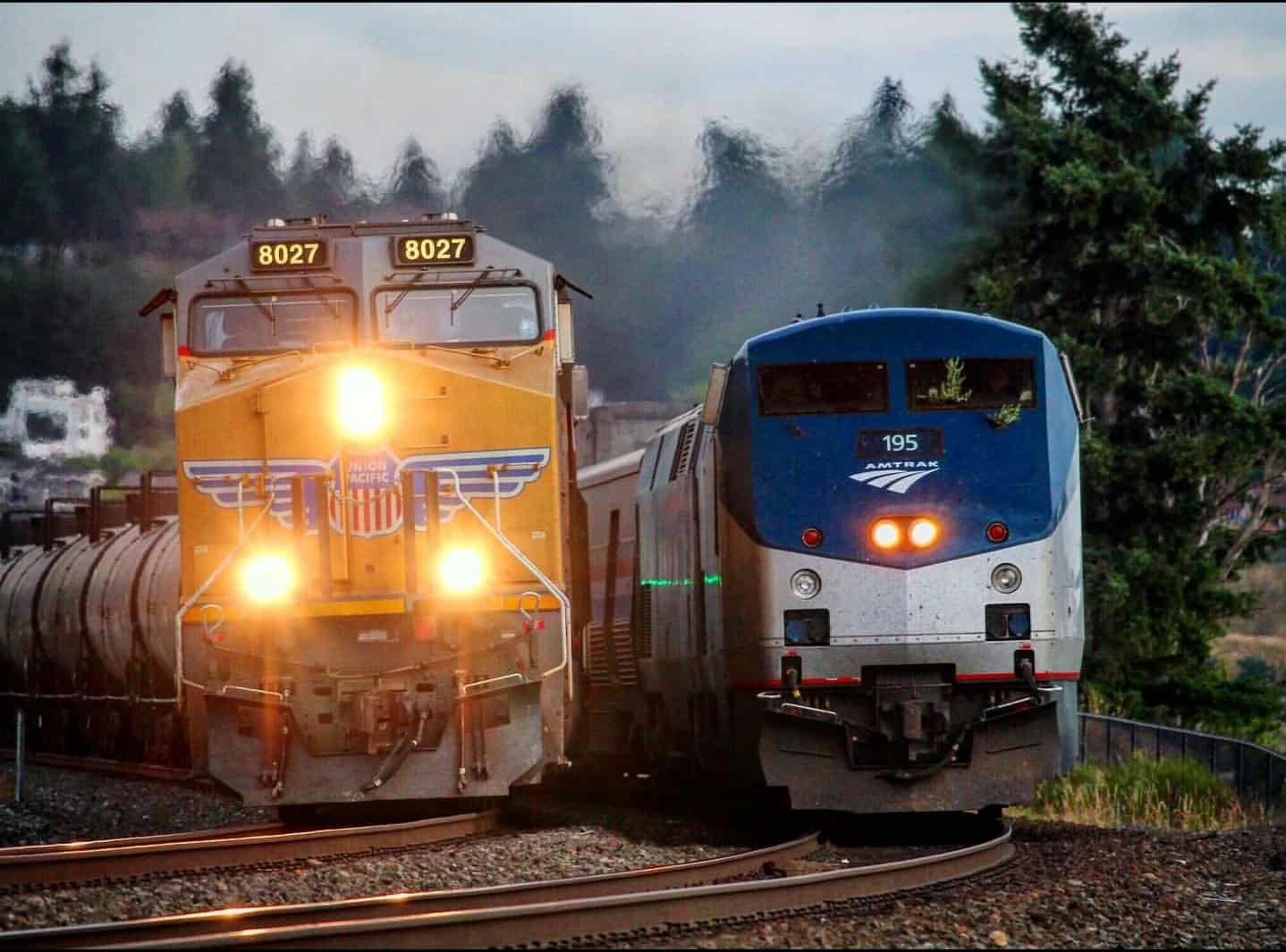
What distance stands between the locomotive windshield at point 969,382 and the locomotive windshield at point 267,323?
3843mm

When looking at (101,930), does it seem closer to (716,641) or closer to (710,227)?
(716,641)

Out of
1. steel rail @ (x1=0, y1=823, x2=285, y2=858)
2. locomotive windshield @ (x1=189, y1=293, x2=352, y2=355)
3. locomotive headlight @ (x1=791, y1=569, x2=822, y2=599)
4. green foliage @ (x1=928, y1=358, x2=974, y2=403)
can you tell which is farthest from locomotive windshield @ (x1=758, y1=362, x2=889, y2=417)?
steel rail @ (x1=0, y1=823, x2=285, y2=858)

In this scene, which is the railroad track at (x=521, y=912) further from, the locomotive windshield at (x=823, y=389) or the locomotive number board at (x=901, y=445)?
the locomotive windshield at (x=823, y=389)

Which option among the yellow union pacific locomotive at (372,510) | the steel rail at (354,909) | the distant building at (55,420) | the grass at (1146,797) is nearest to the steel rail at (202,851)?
the yellow union pacific locomotive at (372,510)

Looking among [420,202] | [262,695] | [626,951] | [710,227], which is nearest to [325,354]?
[262,695]

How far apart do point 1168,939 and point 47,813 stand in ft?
38.3

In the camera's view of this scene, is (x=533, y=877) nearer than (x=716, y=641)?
Yes

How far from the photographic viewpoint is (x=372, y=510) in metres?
12.7

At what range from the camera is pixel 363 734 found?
12.2 metres

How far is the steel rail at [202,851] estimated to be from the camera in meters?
10.0

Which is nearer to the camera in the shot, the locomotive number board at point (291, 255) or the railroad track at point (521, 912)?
the railroad track at point (521, 912)

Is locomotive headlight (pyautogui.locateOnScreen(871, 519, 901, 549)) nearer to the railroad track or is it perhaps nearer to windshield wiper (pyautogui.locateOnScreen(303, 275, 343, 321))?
the railroad track

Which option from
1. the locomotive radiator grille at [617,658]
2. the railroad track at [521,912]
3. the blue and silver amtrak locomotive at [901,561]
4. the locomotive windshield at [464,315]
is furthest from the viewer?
the locomotive radiator grille at [617,658]

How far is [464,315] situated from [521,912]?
628 centimetres
